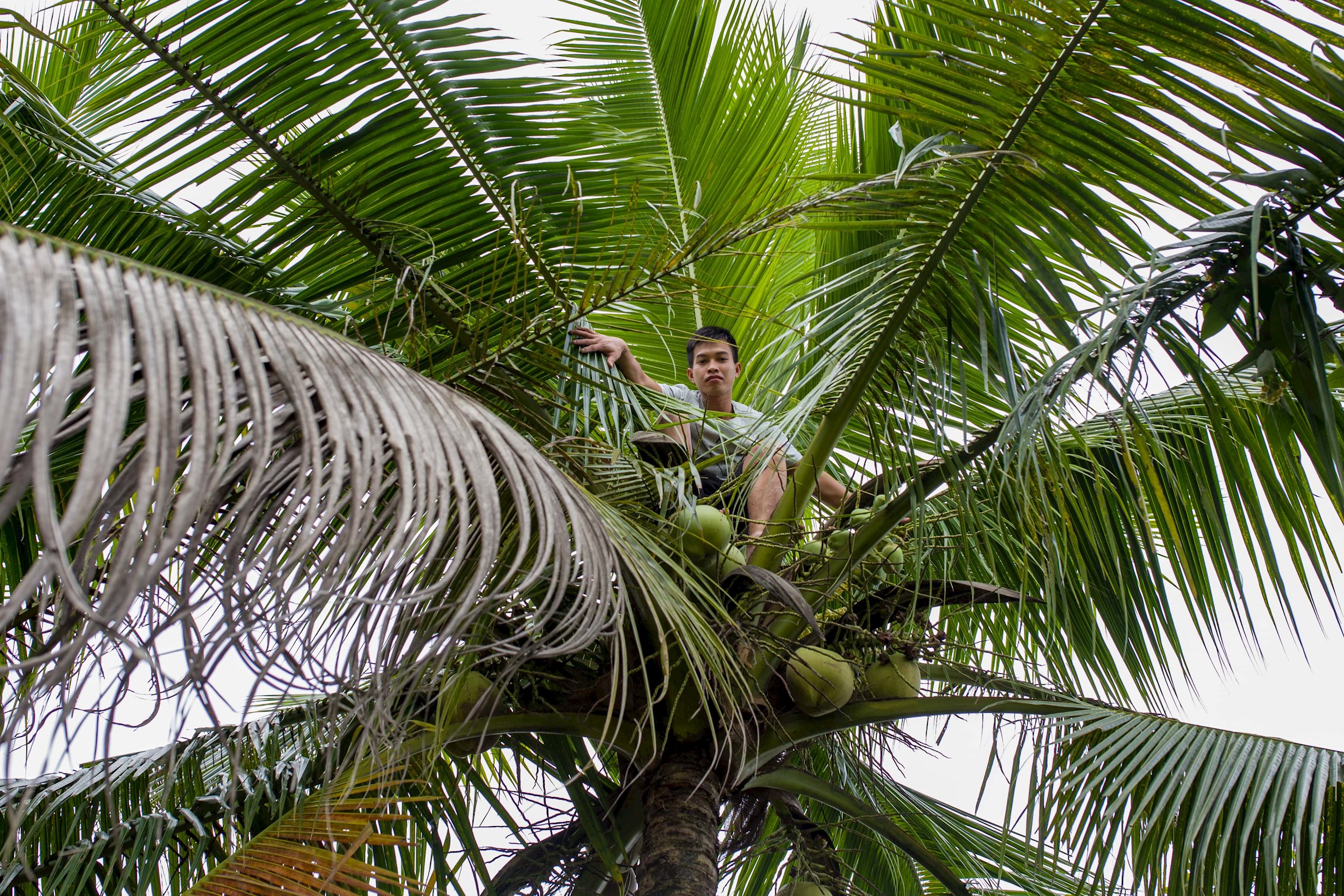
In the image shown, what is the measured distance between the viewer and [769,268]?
4035 millimetres

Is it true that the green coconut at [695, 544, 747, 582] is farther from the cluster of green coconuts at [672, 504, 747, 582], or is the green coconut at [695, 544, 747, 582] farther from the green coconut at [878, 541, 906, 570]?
the green coconut at [878, 541, 906, 570]

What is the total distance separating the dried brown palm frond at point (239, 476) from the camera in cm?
90

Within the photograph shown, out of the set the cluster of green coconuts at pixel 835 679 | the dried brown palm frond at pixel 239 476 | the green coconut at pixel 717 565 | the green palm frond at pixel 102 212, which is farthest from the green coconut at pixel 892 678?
the green palm frond at pixel 102 212

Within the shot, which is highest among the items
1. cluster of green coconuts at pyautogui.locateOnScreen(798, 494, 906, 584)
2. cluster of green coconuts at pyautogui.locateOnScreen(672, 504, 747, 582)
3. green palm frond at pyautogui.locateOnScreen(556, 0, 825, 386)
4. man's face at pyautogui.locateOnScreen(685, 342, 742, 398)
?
green palm frond at pyautogui.locateOnScreen(556, 0, 825, 386)

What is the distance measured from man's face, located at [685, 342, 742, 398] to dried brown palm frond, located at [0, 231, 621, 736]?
1.67 m

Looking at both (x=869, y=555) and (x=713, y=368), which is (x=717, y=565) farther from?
(x=713, y=368)

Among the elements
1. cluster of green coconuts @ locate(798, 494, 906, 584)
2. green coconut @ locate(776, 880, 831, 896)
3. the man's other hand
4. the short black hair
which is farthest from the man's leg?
green coconut @ locate(776, 880, 831, 896)

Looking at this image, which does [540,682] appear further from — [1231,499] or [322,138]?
[1231,499]

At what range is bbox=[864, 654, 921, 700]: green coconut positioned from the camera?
2605mm

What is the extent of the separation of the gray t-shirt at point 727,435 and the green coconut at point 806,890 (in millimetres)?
967

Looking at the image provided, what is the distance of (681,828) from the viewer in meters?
2.45

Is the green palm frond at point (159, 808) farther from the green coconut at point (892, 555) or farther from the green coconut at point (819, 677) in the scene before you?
the green coconut at point (892, 555)

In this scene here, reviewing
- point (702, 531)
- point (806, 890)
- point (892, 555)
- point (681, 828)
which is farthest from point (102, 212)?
point (806, 890)

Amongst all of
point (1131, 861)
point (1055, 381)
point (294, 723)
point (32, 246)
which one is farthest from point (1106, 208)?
point (294, 723)
